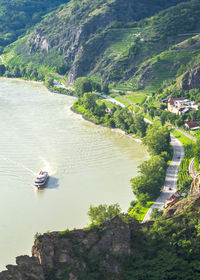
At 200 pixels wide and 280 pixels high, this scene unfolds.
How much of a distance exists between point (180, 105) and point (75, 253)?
208ft

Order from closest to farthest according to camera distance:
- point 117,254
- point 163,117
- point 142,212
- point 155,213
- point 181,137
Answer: point 117,254, point 155,213, point 142,212, point 181,137, point 163,117

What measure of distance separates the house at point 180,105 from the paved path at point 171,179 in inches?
616

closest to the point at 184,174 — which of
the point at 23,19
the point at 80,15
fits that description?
the point at 80,15

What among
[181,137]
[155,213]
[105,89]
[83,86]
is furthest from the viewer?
[105,89]

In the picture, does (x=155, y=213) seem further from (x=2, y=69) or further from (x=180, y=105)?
(x=2, y=69)

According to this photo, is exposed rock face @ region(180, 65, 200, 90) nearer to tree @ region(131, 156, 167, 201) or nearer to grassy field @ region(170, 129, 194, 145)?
grassy field @ region(170, 129, 194, 145)

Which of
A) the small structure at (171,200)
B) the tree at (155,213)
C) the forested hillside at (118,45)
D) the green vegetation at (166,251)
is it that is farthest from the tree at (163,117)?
the green vegetation at (166,251)

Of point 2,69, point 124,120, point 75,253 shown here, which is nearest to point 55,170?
point 124,120

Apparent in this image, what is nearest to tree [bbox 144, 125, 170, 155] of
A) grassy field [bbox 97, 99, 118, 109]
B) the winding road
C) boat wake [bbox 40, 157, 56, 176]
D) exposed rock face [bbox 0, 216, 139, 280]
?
the winding road

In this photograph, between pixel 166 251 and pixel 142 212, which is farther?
pixel 142 212

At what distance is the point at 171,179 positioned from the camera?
51.8 meters

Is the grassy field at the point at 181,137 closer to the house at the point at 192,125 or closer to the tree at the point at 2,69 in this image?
the house at the point at 192,125

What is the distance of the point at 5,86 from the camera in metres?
129

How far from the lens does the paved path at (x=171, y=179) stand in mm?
45719
